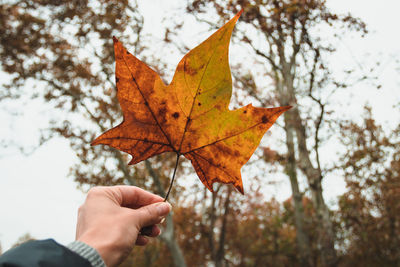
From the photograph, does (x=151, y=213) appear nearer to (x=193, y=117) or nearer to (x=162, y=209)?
(x=162, y=209)

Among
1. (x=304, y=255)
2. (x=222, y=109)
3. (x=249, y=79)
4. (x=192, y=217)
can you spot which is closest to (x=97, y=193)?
(x=222, y=109)

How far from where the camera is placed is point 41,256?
0.74m

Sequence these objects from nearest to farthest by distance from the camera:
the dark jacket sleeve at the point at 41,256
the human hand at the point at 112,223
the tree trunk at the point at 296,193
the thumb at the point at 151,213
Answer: the dark jacket sleeve at the point at 41,256, the human hand at the point at 112,223, the thumb at the point at 151,213, the tree trunk at the point at 296,193

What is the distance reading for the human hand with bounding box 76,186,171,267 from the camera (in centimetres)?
84

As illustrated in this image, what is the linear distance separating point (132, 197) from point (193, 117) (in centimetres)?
44

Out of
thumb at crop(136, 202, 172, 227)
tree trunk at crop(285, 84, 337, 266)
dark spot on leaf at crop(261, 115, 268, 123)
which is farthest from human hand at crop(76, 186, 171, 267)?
tree trunk at crop(285, 84, 337, 266)

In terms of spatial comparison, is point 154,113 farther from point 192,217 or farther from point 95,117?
point 192,217

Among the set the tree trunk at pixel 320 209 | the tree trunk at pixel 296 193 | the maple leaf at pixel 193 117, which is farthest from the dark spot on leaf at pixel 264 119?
the tree trunk at pixel 296 193

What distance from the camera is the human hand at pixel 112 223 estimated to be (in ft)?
2.77

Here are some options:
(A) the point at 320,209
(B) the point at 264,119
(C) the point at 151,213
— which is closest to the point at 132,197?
(C) the point at 151,213

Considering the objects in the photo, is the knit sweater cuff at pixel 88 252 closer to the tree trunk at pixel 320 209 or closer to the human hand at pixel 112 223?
the human hand at pixel 112 223

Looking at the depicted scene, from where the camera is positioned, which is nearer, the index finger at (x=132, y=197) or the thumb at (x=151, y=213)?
the thumb at (x=151, y=213)

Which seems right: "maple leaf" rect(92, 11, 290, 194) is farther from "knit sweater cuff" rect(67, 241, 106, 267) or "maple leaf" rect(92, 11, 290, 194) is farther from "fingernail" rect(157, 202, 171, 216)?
"knit sweater cuff" rect(67, 241, 106, 267)

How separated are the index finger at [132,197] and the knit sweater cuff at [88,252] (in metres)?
0.29
